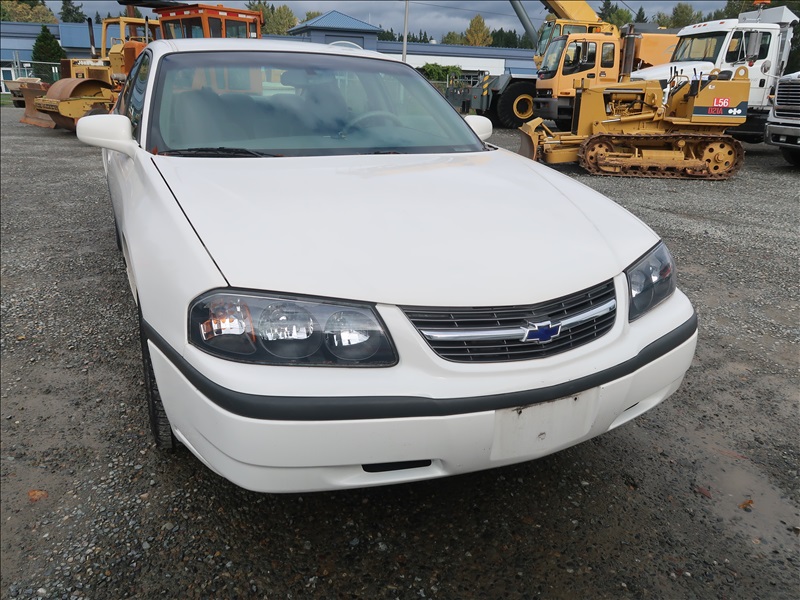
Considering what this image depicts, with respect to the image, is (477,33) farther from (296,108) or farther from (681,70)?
(296,108)

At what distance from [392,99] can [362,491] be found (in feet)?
6.52

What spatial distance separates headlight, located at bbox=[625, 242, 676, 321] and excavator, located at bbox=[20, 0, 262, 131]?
44.4 feet

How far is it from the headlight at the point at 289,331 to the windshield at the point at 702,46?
1344 centimetres

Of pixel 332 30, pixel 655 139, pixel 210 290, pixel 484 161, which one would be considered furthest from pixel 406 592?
pixel 332 30

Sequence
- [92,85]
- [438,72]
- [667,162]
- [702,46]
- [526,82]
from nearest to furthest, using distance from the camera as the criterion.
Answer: [667,162]
[702,46]
[92,85]
[526,82]
[438,72]

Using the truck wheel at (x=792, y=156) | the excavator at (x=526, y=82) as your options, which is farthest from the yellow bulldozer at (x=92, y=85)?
the truck wheel at (x=792, y=156)

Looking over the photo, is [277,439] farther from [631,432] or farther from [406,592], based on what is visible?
[631,432]

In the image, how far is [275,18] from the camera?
76000 mm

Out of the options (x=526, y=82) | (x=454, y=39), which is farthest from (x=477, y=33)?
(x=526, y=82)

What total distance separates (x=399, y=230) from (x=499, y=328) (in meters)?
0.45

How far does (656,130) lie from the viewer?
33.4ft

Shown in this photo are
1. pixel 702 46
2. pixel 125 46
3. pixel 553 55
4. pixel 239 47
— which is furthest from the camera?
pixel 125 46

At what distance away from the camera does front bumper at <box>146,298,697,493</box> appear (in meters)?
1.57

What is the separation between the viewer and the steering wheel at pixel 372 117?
2.95 m
